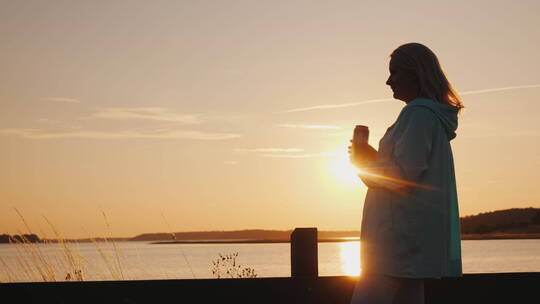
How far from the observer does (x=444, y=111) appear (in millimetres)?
3576

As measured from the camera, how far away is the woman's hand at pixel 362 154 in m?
3.56

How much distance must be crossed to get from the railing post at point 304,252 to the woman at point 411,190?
1.70m

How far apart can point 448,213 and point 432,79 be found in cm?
61

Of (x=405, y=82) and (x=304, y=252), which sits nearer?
(x=405, y=82)

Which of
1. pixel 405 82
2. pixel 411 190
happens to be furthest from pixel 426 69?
pixel 411 190

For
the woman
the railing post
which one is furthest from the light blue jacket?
the railing post

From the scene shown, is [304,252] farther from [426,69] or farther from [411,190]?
[426,69]

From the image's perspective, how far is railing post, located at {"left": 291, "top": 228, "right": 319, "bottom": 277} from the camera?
17.4 ft

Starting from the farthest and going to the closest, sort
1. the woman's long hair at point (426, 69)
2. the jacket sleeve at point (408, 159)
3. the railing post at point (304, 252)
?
the railing post at point (304, 252) < the woman's long hair at point (426, 69) < the jacket sleeve at point (408, 159)

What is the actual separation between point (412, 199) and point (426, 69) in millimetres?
592

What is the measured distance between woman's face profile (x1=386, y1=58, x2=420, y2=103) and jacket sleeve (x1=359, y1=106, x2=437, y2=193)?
141mm

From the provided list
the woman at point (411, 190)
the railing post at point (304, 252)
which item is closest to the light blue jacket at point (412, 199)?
the woman at point (411, 190)

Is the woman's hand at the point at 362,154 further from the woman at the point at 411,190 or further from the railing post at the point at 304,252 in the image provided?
the railing post at the point at 304,252

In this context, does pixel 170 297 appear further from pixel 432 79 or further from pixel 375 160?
pixel 432 79
